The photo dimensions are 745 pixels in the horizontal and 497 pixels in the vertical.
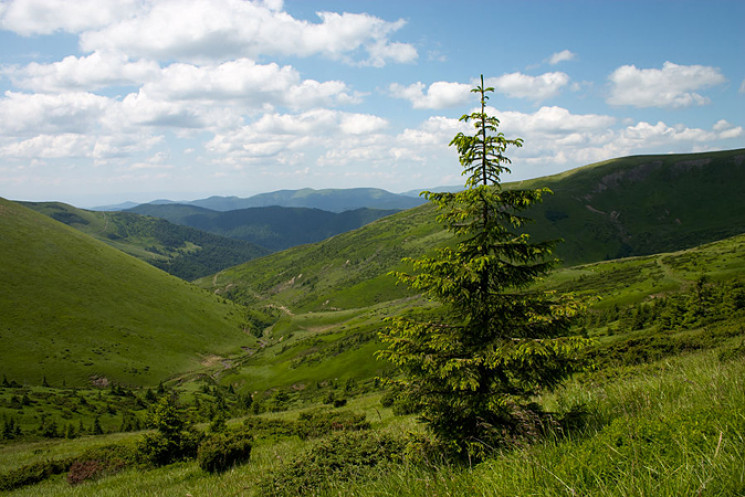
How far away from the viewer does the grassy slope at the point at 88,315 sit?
112 metres

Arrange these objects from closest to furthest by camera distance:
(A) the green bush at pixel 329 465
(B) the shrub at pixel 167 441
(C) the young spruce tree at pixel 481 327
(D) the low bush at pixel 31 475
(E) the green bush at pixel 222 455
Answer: (A) the green bush at pixel 329 465
(C) the young spruce tree at pixel 481 327
(E) the green bush at pixel 222 455
(D) the low bush at pixel 31 475
(B) the shrub at pixel 167 441

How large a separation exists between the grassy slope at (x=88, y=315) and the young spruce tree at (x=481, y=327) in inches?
5109

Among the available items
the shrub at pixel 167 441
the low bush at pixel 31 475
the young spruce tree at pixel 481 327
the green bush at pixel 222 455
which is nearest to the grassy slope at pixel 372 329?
the shrub at pixel 167 441

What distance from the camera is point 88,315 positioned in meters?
138

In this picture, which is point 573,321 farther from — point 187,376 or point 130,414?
point 187,376

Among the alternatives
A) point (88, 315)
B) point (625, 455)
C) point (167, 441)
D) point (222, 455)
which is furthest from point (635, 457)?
point (88, 315)

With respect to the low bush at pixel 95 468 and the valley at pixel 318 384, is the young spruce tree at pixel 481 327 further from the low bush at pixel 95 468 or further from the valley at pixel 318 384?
the low bush at pixel 95 468

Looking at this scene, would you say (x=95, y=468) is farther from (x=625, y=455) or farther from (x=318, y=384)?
(x=318, y=384)

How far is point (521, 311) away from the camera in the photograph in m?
10.3

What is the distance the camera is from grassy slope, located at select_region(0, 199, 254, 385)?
369ft

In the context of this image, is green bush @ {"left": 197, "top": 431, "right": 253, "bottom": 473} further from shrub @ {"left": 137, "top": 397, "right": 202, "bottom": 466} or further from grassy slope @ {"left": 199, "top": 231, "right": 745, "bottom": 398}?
grassy slope @ {"left": 199, "top": 231, "right": 745, "bottom": 398}

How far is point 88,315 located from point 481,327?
168651 mm

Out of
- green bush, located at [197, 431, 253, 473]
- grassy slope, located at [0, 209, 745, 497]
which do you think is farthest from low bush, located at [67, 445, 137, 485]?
grassy slope, located at [0, 209, 745, 497]

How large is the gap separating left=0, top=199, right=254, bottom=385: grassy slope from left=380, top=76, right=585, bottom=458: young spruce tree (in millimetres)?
129779
